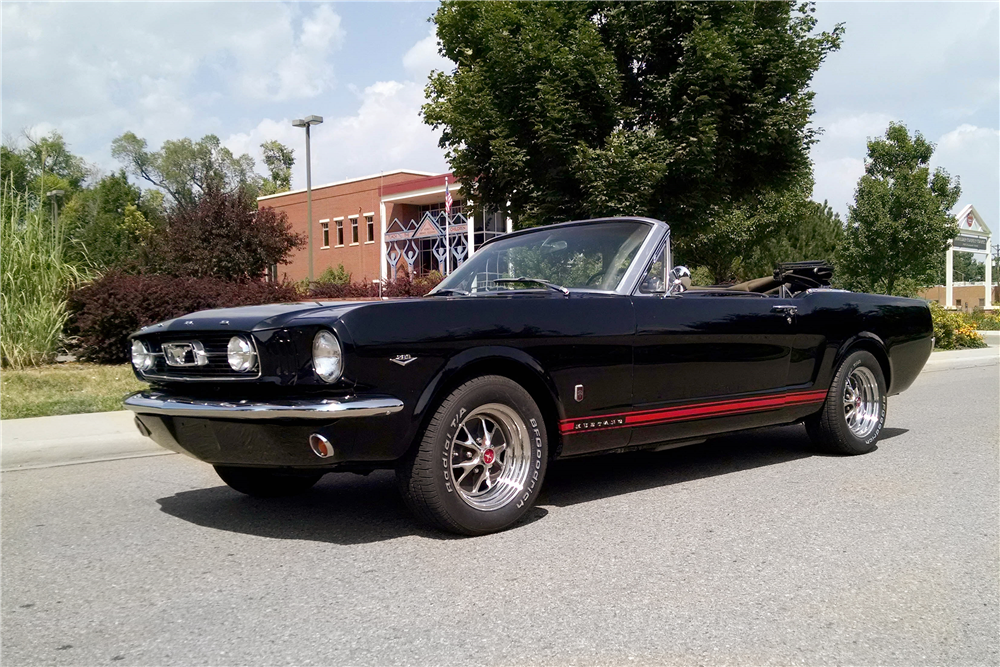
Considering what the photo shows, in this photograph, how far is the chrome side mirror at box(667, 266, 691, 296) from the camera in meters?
5.29

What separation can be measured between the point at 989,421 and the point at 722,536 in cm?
545

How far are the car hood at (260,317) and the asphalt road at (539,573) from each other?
1.05 m

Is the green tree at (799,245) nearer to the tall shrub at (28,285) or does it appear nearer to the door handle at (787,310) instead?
the tall shrub at (28,285)

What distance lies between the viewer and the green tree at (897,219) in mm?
24297

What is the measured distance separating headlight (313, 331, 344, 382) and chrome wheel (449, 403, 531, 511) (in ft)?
2.28

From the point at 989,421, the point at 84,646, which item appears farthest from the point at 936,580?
the point at 989,421

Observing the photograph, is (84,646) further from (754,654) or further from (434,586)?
(754,654)

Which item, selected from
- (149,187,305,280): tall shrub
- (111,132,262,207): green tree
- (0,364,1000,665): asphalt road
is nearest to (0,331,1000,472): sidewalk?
(0,364,1000,665): asphalt road

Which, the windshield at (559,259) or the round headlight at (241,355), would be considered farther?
the windshield at (559,259)

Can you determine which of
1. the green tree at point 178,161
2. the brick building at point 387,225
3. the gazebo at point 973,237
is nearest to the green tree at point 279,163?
the green tree at point 178,161

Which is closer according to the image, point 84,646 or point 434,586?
point 84,646

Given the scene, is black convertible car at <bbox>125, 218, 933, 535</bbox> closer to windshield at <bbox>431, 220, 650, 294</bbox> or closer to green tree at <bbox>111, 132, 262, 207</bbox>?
windshield at <bbox>431, 220, 650, 294</bbox>

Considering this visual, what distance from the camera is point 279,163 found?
8556 centimetres

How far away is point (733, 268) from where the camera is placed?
32.0 metres
